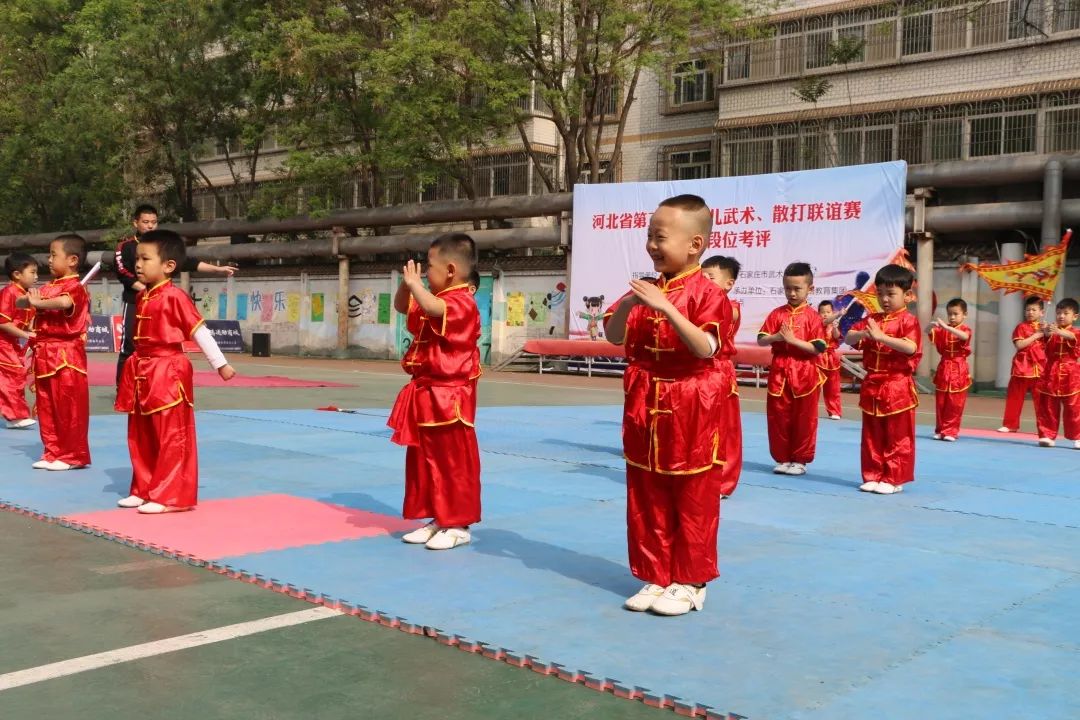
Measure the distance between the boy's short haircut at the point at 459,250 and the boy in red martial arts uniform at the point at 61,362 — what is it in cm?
360

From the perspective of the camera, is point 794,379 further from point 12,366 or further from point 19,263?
point 12,366

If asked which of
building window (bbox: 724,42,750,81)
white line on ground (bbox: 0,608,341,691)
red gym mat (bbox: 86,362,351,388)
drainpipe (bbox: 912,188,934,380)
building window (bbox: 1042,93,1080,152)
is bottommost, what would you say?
white line on ground (bbox: 0,608,341,691)

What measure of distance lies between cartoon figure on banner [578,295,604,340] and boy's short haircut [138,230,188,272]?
55.9 ft

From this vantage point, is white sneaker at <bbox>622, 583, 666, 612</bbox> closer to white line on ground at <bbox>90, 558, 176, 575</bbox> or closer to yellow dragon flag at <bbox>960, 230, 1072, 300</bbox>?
white line on ground at <bbox>90, 558, 176, 575</bbox>

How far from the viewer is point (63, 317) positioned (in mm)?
8078

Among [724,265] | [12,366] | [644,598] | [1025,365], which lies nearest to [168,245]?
[724,265]

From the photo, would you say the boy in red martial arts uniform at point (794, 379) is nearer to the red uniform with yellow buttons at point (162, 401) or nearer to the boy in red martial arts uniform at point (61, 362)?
the red uniform with yellow buttons at point (162, 401)

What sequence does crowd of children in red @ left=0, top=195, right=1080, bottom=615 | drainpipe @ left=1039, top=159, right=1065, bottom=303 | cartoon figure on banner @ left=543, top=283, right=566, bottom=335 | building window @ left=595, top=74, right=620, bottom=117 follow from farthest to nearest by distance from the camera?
building window @ left=595, top=74, right=620, bottom=117 < cartoon figure on banner @ left=543, top=283, right=566, bottom=335 < drainpipe @ left=1039, top=159, right=1065, bottom=303 < crowd of children in red @ left=0, top=195, right=1080, bottom=615

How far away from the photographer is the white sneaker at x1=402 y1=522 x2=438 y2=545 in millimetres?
5559

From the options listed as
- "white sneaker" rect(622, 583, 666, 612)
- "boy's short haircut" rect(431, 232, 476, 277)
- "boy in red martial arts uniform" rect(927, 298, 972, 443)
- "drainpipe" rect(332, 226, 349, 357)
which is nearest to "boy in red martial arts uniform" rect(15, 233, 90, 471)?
"boy's short haircut" rect(431, 232, 476, 277)

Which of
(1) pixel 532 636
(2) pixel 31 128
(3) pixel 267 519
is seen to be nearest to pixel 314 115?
(2) pixel 31 128

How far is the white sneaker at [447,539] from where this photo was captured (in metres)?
5.42

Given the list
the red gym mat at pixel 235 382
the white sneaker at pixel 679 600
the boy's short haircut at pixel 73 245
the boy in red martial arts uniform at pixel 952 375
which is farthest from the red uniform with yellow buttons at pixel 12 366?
the boy in red martial arts uniform at pixel 952 375

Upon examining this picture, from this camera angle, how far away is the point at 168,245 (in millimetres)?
6520
